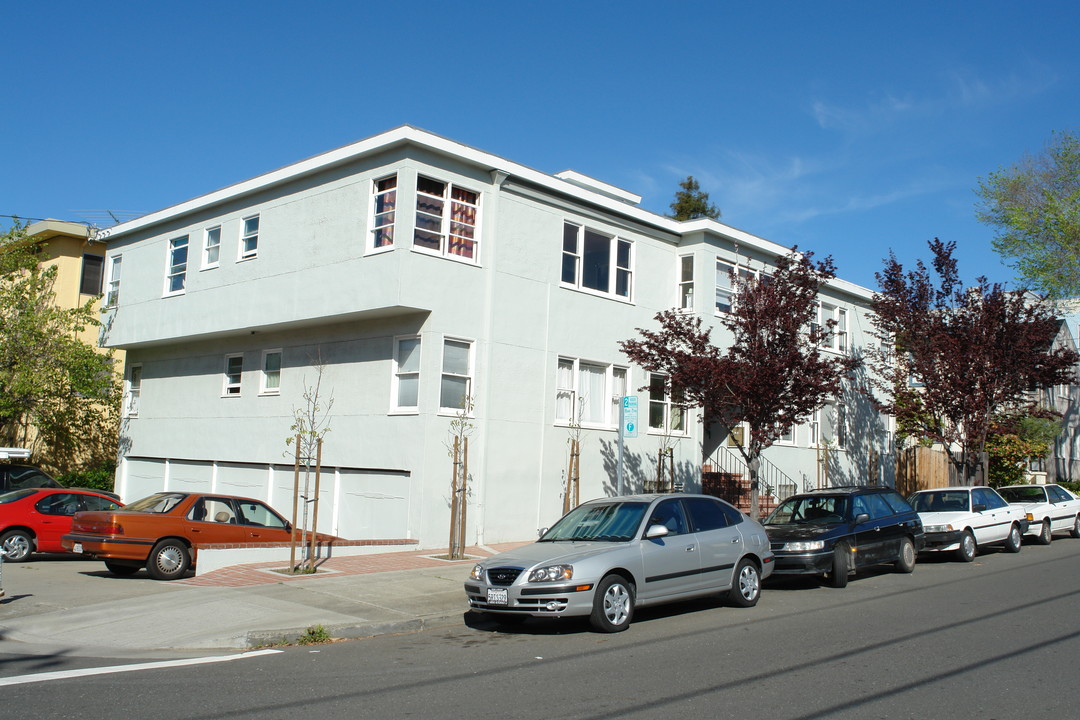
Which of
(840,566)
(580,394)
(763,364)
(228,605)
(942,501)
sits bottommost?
(228,605)

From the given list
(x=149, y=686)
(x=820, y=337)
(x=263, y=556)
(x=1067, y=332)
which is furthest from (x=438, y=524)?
(x=1067, y=332)

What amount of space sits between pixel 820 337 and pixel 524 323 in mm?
5960

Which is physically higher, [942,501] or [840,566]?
[942,501]

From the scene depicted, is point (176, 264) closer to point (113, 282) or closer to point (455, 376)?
point (113, 282)

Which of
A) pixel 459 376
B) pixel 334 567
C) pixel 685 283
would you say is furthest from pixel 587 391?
pixel 334 567

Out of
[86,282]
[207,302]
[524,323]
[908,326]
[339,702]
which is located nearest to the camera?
[339,702]

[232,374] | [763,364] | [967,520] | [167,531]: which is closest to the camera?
[167,531]

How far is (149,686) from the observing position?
7.71 meters

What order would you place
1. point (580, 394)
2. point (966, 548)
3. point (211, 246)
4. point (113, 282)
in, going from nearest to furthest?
point (966, 548), point (580, 394), point (211, 246), point (113, 282)

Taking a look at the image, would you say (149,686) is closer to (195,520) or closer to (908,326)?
(195,520)

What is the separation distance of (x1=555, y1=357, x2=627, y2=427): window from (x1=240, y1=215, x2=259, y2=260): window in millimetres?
7568

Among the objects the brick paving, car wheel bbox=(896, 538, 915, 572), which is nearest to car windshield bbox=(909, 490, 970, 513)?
car wheel bbox=(896, 538, 915, 572)

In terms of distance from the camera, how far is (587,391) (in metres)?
20.8

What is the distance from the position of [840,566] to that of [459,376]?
7.92 meters
